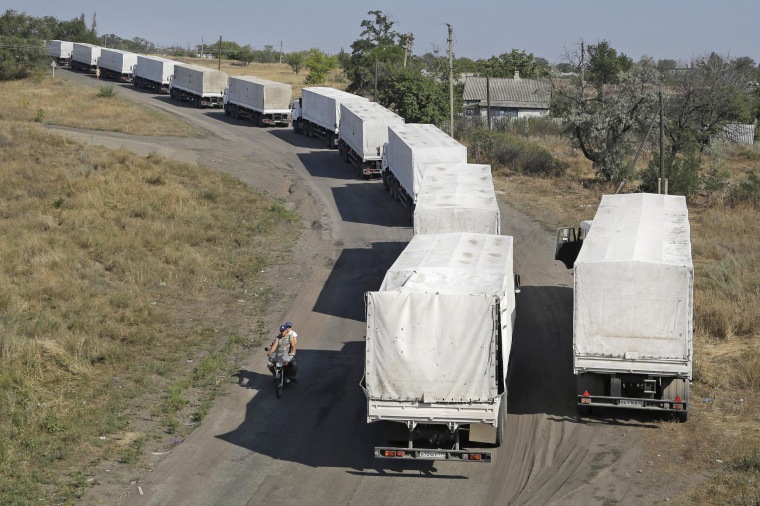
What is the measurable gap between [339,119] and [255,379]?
30.2 meters

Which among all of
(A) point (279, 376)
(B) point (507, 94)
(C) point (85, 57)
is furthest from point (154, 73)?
(A) point (279, 376)

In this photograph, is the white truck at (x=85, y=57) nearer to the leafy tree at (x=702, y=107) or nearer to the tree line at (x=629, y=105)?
the tree line at (x=629, y=105)

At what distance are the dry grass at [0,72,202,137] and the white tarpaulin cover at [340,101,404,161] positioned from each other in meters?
13.6

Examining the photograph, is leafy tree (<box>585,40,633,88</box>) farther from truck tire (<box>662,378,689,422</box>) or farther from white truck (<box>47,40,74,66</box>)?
white truck (<box>47,40,74,66</box>)

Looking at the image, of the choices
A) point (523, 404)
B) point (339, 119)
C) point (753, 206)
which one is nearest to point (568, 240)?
point (523, 404)

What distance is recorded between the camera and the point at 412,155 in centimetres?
3081

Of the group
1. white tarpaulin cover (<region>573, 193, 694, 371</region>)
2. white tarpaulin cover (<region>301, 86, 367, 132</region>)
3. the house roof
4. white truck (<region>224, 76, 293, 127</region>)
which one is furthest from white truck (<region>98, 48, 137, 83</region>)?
white tarpaulin cover (<region>573, 193, 694, 371</region>)

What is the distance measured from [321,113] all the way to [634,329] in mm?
36559

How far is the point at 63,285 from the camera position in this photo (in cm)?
2272

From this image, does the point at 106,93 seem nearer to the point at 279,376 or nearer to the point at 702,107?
the point at 702,107

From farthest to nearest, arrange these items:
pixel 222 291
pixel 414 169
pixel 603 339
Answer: pixel 414 169 < pixel 222 291 < pixel 603 339

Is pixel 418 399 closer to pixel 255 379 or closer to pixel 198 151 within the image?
pixel 255 379

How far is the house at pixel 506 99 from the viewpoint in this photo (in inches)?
2931

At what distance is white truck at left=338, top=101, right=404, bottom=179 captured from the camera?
39.2 m
